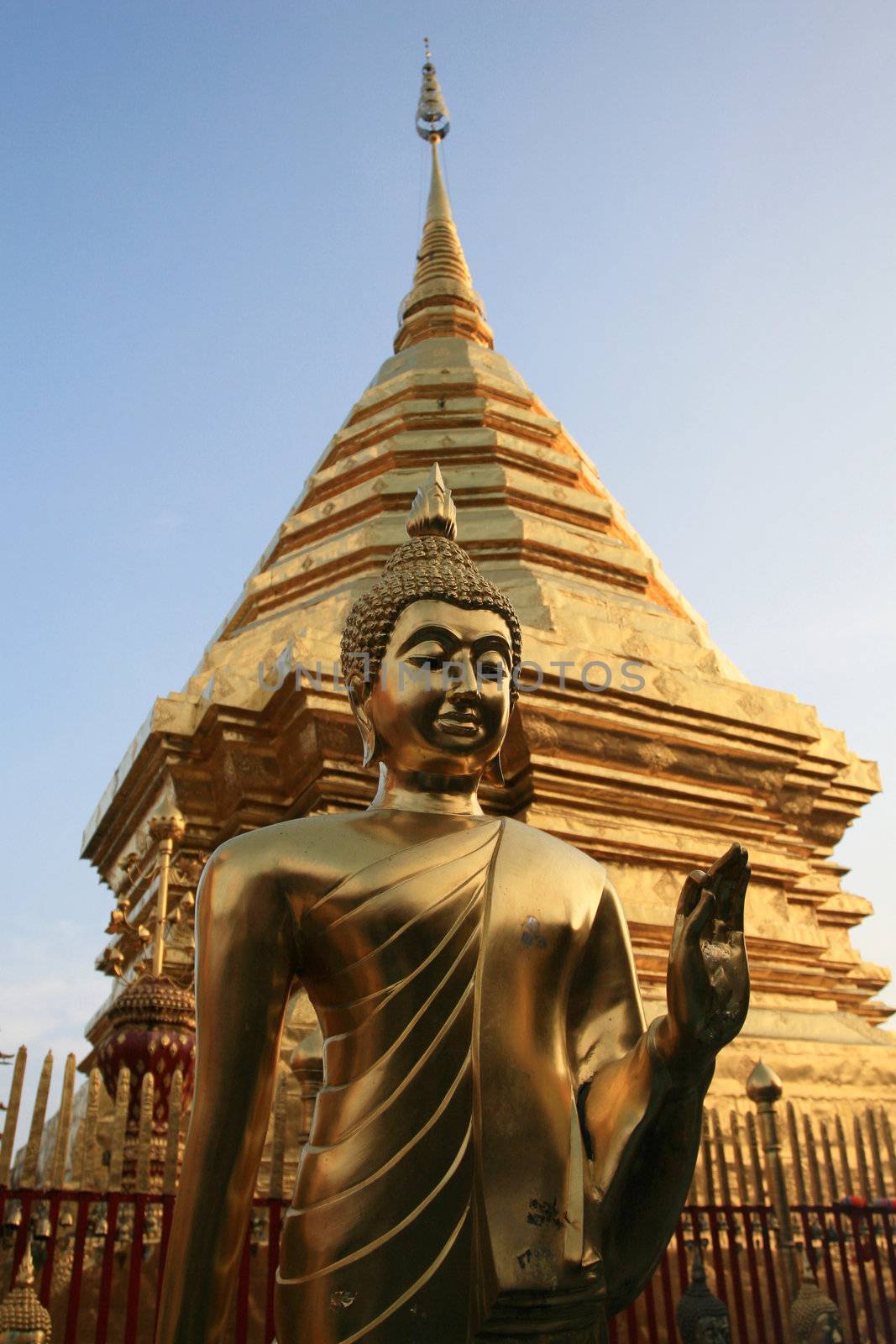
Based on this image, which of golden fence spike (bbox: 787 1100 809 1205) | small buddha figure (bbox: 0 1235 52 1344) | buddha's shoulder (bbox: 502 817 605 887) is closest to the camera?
buddha's shoulder (bbox: 502 817 605 887)

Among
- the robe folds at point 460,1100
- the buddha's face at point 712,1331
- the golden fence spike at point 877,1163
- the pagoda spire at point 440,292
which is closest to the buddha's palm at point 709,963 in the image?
the robe folds at point 460,1100

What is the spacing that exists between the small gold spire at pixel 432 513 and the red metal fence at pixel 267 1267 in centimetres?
227

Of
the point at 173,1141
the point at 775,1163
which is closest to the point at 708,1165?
the point at 775,1163

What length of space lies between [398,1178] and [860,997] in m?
7.69

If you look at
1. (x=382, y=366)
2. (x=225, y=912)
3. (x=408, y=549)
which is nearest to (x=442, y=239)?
(x=382, y=366)

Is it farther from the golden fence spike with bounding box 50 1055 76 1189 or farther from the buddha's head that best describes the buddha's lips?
the golden fence spike with bounding box 50 1055 76 1189

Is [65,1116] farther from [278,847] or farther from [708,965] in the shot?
[708,965]

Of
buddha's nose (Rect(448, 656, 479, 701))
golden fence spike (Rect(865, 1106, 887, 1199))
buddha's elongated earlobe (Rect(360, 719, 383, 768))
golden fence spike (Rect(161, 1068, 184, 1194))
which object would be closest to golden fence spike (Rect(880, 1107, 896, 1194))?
golden fence spike (Rect(865, 1106, 887, 1199))

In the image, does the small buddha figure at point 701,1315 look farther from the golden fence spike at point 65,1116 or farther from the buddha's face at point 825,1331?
the golden fence spike at point 65,1116

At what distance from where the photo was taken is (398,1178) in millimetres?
2170

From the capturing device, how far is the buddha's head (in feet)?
8.95

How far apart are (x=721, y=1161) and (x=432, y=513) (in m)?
3.27

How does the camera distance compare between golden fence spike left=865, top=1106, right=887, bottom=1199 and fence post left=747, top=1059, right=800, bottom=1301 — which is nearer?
fence post left=747, top=1059, right=800, bottom=1301

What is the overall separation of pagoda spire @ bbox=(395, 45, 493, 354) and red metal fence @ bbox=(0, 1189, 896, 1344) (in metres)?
10.3
